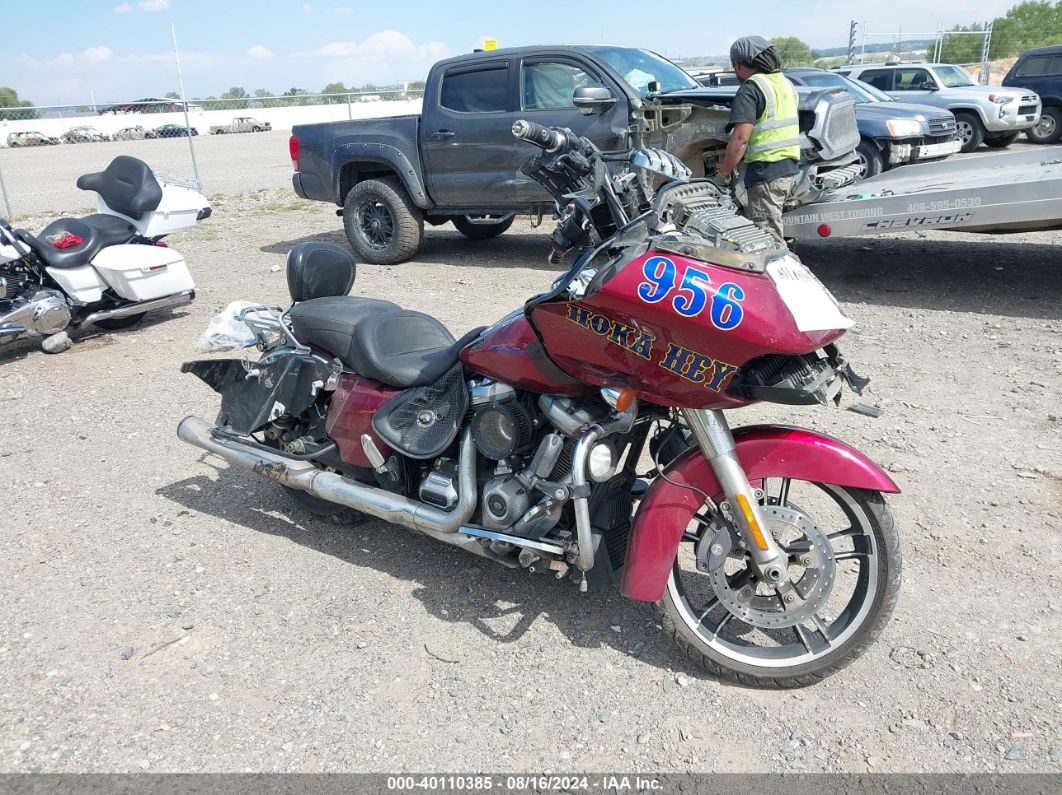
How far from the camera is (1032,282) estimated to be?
294 inches

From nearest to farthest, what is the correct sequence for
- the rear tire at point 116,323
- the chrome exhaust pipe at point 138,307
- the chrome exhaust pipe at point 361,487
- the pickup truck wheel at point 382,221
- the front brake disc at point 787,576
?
the front brake disc at point 787,576
the chrome exhaust pipe at point 361,487
the chrome exhaust pipe at point 138,307
the rear tire at point 116,323
the pickup truck wheel at point 382,221

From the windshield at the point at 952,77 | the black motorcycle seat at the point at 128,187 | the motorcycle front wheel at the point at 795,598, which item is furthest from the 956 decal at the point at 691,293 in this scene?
the windshield at the point at 952,77

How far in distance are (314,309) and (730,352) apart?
2.00m

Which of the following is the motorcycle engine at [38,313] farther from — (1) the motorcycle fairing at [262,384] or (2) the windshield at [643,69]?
(2) the windshield at [643,69]

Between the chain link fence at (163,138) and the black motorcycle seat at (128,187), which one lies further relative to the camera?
the chain link fence at (163,138)

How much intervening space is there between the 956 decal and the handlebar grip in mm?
460

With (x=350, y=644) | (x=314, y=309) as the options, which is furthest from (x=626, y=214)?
(x=350, y=644)

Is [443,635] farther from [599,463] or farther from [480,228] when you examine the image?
[480,228]

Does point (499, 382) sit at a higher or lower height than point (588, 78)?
lower

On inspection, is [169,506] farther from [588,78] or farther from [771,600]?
[588,78]

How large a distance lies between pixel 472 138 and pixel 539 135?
6.63 metres

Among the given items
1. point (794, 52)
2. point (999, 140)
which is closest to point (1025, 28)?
point (794, 52)

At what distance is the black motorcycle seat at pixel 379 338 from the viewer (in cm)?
339

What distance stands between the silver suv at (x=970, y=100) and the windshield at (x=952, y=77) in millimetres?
20
